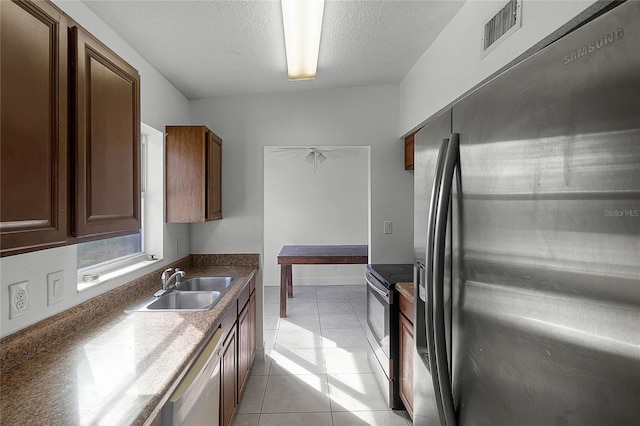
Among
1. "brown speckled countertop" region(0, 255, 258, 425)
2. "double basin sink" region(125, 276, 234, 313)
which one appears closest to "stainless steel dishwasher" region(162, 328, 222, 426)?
"brown speckled countertop" region(0, 255, 258, 425)

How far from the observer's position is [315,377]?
9.82 ft

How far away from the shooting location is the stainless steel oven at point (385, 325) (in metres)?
2.46

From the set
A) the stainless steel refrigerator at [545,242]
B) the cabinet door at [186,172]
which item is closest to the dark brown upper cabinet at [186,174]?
the cabinet door at [186,172]

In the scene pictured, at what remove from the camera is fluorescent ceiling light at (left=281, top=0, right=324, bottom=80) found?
1.82m

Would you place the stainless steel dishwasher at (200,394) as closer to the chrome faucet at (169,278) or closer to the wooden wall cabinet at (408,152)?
the chrome faucet at (169,278)

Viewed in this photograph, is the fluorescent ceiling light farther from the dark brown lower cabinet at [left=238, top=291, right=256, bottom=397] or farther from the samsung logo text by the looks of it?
the dark brown lower cabinet at [left=238, top=291, right=256, bottom=397]

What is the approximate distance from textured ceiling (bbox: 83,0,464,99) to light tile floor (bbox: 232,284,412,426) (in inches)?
98.6

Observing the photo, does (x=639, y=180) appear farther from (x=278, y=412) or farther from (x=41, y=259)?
(x=278, y=412)

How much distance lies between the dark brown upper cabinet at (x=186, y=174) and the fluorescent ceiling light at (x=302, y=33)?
910mm

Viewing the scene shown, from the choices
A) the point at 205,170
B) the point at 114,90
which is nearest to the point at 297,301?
the point at 205,170

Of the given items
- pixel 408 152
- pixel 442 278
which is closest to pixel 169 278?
pixel 442 278

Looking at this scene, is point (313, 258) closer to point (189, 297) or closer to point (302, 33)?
point (189, 297)

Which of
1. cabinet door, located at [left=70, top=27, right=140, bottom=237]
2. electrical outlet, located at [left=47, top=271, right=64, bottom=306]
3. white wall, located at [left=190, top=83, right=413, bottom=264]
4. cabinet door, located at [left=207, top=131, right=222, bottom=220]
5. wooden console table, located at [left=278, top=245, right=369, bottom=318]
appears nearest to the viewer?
cabinet door, located at [left=70, top=27, right=140, bottom=237]

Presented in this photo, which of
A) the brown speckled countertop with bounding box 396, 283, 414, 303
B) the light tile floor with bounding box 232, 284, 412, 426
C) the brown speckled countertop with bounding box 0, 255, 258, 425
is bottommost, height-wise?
the light tile floor with bounding box 232, 284, 412, 426
